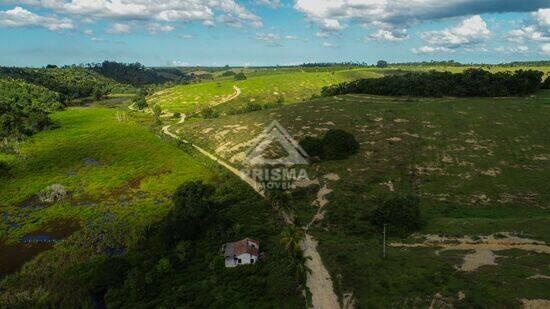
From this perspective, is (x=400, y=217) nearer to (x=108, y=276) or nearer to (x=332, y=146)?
(x=332, y=146)

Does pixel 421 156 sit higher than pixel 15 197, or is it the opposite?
pixel 421 156

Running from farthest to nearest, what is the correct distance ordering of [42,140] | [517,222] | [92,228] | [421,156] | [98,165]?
[42,140] → [98,165] → [421,156] → [92,228] → [517,222]

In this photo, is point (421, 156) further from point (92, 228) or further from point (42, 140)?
point (42, 140)

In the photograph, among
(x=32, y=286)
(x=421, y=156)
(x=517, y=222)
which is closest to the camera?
(x=32, y=286)

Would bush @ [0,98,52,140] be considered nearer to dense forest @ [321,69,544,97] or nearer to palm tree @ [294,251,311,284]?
palm tree @ [294,251,311,284]

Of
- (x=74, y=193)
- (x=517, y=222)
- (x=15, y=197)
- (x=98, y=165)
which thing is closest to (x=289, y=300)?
(x=517, y=222)

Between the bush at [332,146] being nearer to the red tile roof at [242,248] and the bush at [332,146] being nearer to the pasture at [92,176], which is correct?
the pasture at [92,176]

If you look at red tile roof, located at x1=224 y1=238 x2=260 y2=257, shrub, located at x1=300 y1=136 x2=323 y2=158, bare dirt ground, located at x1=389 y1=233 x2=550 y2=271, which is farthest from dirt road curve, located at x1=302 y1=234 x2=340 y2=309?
shrub, located at x1=300 y1=136 x2=323 y2=158
